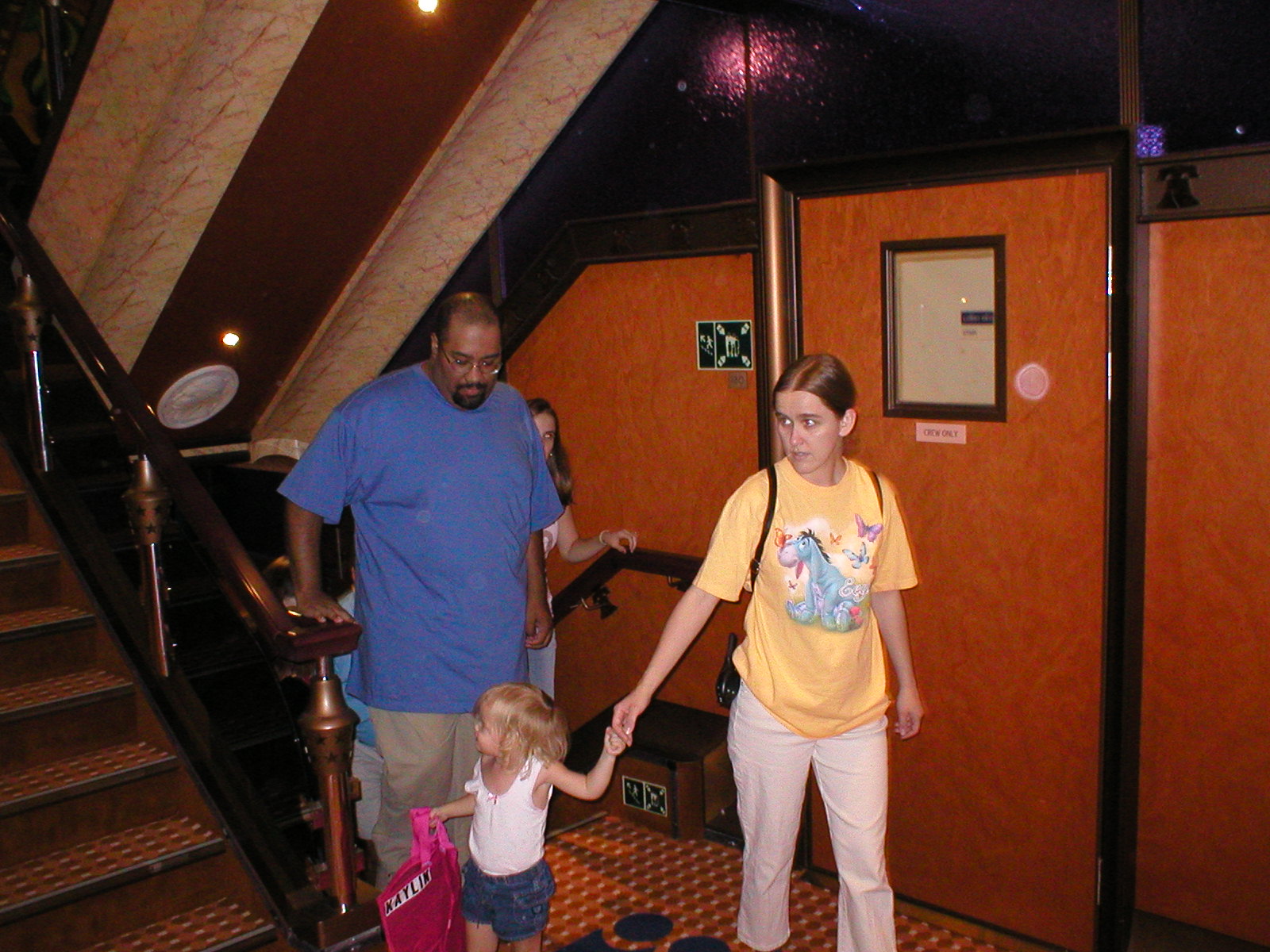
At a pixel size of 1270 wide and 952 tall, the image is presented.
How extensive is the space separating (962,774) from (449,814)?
5.09 feet

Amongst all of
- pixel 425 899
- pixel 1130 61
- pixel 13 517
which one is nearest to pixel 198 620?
pixel 13 517

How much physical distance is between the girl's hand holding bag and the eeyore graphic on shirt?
982mm

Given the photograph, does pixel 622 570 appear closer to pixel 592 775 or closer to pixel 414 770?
pixel 414 770

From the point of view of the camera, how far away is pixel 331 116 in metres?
3.96

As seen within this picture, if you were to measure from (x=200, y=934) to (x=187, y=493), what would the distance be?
105cm

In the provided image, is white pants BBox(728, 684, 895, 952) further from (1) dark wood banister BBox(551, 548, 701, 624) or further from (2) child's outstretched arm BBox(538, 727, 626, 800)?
(1) dark wood banister BBox(551, 548, 701, 624)

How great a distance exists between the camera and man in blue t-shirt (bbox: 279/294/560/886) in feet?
9.18

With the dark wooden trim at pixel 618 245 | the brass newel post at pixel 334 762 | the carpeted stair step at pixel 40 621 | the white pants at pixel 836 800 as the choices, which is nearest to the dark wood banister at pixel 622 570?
the dark wooden trim at pixel 618 245

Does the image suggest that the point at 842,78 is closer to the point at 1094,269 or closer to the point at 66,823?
the point at 1094,269

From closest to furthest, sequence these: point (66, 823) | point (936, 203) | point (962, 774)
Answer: point (66, 823) < point (936, 203) < point (962, 774)

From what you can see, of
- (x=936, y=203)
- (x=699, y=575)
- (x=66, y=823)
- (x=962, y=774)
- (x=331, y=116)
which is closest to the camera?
(x=699, y=575)

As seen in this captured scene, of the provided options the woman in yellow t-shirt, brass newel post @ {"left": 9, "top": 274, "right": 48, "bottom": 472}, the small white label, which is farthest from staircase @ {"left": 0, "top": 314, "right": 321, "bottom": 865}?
the small white label

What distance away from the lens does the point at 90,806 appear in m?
2.94

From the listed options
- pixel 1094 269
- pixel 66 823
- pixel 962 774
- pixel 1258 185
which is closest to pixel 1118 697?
pixel 962 774
